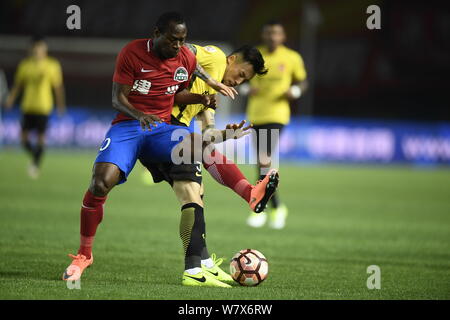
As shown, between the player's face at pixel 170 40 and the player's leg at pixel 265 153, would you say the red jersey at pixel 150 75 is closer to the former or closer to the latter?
the player's face at pixel 170 40

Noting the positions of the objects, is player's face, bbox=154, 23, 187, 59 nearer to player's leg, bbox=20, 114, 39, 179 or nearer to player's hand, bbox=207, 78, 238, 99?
player's hand, bbox=207, 78, 238, 99

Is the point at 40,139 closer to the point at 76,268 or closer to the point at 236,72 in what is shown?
the point at 236,72

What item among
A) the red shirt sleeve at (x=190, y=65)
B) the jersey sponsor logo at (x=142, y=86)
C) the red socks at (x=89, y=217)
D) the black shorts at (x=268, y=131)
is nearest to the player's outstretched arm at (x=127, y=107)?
the jersey sponsor logo at (x=142, y=86)

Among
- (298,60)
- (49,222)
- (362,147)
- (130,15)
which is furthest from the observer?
(130,15)

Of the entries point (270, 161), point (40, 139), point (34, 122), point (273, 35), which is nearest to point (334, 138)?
point (34, 122)

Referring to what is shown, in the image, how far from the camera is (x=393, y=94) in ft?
105


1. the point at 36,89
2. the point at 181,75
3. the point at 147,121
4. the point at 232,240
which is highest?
the point at 181,75

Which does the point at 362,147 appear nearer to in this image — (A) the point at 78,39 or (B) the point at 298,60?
(A) the point at 78,39

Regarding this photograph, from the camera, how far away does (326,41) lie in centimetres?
3312

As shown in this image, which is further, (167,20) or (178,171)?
(178,171)

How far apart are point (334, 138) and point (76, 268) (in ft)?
66.8

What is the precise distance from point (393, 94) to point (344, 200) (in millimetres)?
17755

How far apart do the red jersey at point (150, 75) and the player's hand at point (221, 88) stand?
200mm

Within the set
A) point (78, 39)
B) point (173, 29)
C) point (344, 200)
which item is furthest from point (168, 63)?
point (78, 39)
